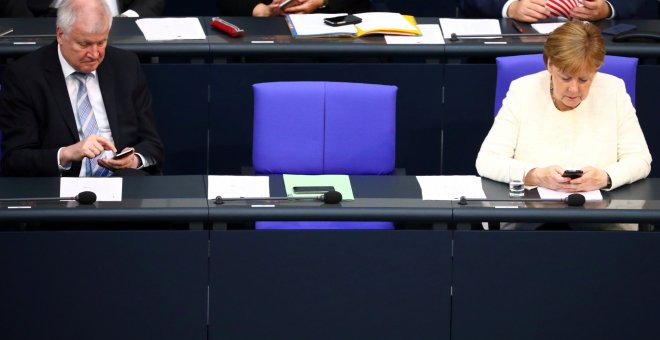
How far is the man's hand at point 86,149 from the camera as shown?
15.1 ft

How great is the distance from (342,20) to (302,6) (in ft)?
1.27

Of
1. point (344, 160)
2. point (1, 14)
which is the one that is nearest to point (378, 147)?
point (344, 160)

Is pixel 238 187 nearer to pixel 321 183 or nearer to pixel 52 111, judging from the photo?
pixel 321 183

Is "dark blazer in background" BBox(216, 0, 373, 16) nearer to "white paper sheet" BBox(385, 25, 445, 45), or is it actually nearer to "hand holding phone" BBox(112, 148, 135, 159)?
"white paper sheet" BBox(385, 25, 445, 45)

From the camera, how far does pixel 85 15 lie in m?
4.83

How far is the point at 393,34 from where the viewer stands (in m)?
5.68

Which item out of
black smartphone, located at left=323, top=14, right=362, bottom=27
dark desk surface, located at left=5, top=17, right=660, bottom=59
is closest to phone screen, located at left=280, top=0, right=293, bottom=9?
black smartphone, located at left=323, top=14, right=362, bottom=27

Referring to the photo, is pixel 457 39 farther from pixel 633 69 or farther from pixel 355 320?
pixel 355 320

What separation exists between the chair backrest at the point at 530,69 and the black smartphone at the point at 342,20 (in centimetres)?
87

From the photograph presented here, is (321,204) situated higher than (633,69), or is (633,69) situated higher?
(633,69)

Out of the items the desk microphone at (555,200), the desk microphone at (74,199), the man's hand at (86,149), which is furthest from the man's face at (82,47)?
the desk microphone at (555,200)

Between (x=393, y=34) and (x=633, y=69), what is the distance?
41.2 inches

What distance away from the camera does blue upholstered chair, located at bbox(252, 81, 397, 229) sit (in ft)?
16.1

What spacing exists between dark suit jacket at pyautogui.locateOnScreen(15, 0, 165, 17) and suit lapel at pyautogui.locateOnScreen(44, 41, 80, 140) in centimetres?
138
